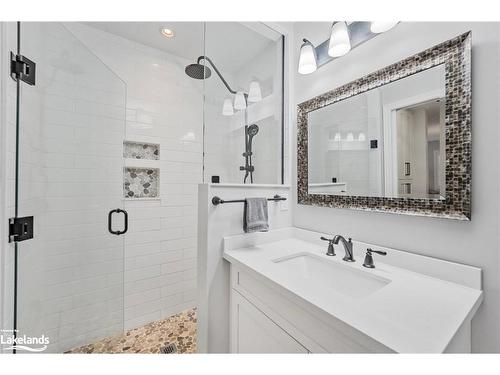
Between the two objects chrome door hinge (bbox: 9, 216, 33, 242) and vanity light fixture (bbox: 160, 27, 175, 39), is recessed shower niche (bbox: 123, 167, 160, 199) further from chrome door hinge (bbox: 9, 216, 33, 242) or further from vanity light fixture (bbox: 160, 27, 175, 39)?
vanity light fixture (bbox: 160, 27, 175, 39)

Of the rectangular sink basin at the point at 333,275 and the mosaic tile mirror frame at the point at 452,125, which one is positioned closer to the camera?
the mosaic tile mirror frame at the point at 452,125

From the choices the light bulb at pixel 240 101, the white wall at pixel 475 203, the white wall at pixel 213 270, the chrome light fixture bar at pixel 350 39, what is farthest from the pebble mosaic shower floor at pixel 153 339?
the chrome light fixture bar at pixel 350 39

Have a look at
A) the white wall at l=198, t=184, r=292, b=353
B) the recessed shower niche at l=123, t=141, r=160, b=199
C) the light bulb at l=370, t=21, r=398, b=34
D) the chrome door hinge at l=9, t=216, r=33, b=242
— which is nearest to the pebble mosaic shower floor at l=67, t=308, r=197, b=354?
the white wall at l=198, t=184, r=292, b=353

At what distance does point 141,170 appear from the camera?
74.9 inches

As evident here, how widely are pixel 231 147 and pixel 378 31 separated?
101 cm

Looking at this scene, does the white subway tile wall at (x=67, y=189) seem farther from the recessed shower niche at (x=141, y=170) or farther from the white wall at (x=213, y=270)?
the white wall at (x=213, y=270)

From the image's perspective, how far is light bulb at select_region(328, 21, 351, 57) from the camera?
3.75 feet

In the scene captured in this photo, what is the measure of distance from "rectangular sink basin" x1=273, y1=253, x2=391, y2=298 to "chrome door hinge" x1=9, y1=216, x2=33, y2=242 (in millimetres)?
1187

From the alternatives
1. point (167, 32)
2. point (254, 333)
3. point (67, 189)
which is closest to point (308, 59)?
point (167, 32)

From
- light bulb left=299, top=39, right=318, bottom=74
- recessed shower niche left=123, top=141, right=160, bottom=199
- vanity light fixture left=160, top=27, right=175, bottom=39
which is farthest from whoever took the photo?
recessed shower niche left=123, top=141, right=160, bottom=199

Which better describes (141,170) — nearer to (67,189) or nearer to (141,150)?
(141,150)

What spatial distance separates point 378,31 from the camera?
1.03m

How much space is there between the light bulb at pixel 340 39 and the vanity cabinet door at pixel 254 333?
1438mm

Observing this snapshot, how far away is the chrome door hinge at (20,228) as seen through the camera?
2.91 ft
